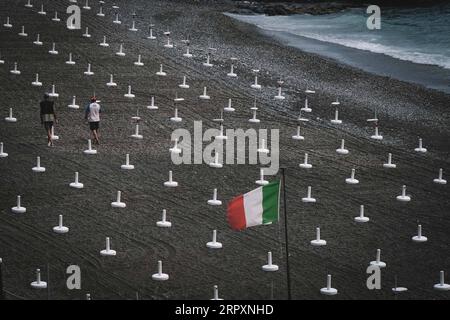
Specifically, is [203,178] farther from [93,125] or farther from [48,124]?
[48,124]

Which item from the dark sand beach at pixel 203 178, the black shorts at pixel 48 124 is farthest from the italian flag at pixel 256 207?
the black shorts at pixel 48 124

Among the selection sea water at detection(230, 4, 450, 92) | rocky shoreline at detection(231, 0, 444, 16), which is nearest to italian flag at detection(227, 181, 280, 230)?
sea water at detection(230, 4, 450, 92)

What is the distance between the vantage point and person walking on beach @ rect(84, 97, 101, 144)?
43.4m

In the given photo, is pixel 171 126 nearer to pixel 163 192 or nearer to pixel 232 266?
pixel 163 192

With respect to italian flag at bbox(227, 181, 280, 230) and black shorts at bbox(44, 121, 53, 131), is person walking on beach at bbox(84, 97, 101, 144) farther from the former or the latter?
italian flag at bbox(227, 181, 280, 230)

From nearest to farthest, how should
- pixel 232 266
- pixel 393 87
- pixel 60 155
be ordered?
pixel 232 266
pixel 60 155
pixel 393 87

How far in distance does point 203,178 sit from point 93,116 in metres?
4.98

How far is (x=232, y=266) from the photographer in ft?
108

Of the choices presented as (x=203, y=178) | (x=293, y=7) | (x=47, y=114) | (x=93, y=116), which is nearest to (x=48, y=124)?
(x=47, y=114)

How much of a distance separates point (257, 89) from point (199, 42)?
9.77 m

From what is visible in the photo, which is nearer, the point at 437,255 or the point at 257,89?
the point at 437,255

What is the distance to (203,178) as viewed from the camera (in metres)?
40.8
